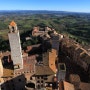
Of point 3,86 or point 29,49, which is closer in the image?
point 3,86

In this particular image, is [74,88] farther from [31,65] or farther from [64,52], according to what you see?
[64,52]

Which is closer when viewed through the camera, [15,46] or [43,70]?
[43,70]

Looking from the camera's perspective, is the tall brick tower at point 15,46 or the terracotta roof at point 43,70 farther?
the tall brick tower at point 15,46

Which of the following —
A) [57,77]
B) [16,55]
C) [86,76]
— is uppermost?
[16,55]

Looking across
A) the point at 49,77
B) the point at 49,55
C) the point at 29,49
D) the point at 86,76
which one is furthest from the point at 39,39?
the point at 49,77

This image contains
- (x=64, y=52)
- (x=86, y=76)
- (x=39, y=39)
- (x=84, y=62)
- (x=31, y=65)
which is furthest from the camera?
(x=39, y=39)

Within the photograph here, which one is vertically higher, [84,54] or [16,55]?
[16,55]

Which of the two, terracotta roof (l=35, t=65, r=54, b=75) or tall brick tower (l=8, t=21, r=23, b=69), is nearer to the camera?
terracotta roof (l=35, t=65, r=54, b=75)

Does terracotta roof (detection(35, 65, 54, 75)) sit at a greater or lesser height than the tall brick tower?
lesser

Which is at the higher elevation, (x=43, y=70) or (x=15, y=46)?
(x=15, y=46)

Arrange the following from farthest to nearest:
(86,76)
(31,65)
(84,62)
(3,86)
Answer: (84,62) < (86,76) < (31,65) < (3,86)

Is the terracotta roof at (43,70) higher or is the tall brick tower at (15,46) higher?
the tall brick tower at (15,46)
